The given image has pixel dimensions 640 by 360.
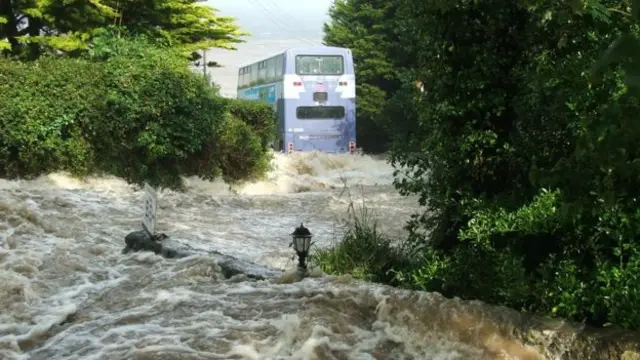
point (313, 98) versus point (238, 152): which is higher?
point (313, 98)

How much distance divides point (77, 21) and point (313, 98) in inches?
362

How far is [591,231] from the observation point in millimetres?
4699

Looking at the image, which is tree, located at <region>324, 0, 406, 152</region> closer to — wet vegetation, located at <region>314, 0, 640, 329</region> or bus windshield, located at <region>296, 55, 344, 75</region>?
bus windshield, located at <region>296, 55, 344, 75</region>

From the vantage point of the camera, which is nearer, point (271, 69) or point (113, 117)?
point (113, 117)

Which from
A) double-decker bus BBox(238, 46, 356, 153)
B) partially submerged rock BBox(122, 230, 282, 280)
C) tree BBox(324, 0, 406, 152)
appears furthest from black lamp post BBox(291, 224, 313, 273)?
tree BBox(324, 0, 406, 152)

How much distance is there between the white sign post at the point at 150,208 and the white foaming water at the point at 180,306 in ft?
1.23

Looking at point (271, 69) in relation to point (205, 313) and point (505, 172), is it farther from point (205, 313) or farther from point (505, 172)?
point (505, 172)

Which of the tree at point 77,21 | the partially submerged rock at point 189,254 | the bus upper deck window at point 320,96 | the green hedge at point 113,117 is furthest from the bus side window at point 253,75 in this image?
the partially submerged rock at point 189,254

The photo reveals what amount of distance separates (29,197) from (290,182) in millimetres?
9259

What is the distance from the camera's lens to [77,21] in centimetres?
1855

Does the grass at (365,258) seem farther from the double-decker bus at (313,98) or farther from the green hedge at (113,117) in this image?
the double-decker bus at (313,98)

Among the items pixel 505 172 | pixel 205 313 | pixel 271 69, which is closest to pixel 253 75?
pixel 271 69

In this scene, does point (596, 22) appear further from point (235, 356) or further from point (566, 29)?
point (235, 356)

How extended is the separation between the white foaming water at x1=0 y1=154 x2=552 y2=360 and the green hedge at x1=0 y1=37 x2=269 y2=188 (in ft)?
9.64
